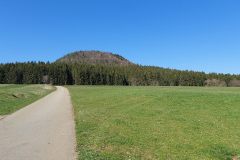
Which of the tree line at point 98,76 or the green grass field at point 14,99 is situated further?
the tree line at point 98,76

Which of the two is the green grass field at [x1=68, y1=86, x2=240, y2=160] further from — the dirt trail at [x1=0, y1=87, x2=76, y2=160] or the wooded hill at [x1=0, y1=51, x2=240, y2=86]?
the wooded hill at [x1=0, y1=51, x2=240, y2=86]

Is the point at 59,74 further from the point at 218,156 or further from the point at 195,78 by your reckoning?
the point at 218,156

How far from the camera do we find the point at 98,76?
176250mm

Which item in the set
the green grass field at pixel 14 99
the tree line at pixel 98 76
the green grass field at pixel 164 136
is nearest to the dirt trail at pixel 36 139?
the green grass field at pixel 164 136

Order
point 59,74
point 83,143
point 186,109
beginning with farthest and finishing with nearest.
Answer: point 59,74
point 186,109
point 83,143

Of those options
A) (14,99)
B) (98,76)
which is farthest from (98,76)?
(14,99)

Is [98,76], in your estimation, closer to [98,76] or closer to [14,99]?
[98,76]

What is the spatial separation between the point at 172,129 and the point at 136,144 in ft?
13.6

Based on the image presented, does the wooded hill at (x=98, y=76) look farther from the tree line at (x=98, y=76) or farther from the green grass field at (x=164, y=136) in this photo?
the green grass field at (x=164, y=136)

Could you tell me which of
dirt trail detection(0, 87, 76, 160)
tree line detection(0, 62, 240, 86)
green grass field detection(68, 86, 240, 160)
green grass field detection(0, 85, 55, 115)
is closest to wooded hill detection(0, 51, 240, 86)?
tree line detection(0, 62, 240, 86)

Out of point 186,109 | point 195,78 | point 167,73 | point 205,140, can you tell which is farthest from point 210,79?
point 205,140

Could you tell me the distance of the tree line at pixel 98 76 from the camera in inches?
Answer: 6550

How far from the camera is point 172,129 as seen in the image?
17172mm

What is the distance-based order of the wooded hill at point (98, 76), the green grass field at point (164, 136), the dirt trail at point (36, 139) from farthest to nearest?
the wooded hill at point (98, 76) → the green grass field at point (164, 136) → the dirt trail at point (36, 139)
